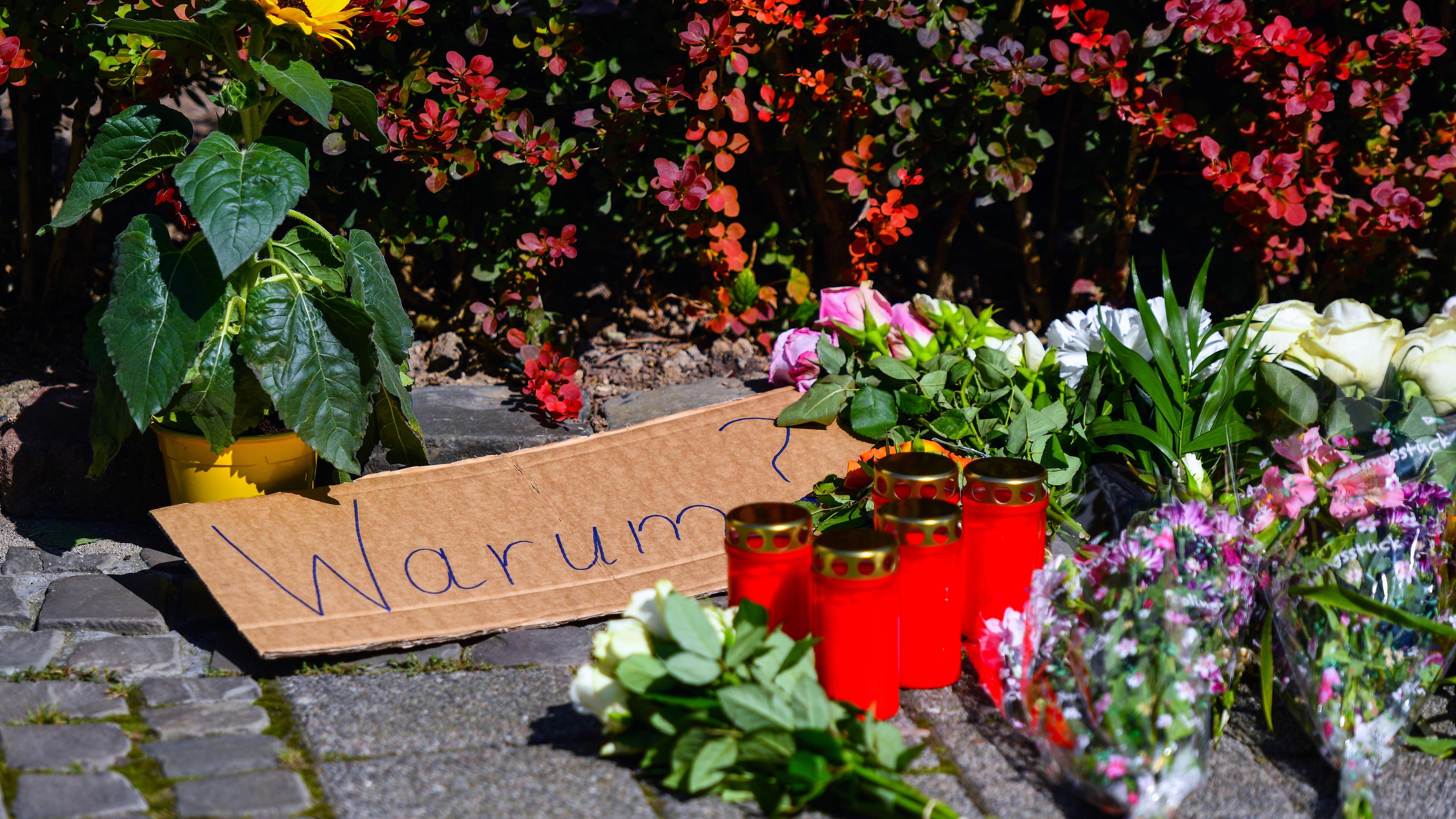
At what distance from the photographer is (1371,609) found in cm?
161

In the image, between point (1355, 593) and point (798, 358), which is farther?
point (798, 358)

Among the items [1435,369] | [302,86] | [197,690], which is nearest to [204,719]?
[197,690]

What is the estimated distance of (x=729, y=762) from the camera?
1.53 metres

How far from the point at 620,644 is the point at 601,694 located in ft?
0.24

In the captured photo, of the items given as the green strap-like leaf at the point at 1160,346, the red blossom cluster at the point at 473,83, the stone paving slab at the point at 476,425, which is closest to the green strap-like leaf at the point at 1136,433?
the green strap-like leaf at the point at 1160,346

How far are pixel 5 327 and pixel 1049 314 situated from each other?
296cm

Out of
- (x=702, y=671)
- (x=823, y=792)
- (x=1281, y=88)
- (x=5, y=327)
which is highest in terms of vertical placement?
(x=1281, y=88)

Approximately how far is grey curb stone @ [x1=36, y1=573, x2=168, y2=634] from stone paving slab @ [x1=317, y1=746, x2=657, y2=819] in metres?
0.67

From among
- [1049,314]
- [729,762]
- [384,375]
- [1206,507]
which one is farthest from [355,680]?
[1049,314]

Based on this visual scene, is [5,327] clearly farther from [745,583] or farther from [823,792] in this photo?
[823,792]

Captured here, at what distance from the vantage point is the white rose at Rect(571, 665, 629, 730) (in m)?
1.60

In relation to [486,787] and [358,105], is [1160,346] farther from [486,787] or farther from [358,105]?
[358,105]

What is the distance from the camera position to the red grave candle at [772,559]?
170cm

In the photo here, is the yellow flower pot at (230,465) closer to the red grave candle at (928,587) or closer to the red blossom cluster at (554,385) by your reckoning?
the red blossom cluster at (554,385)
